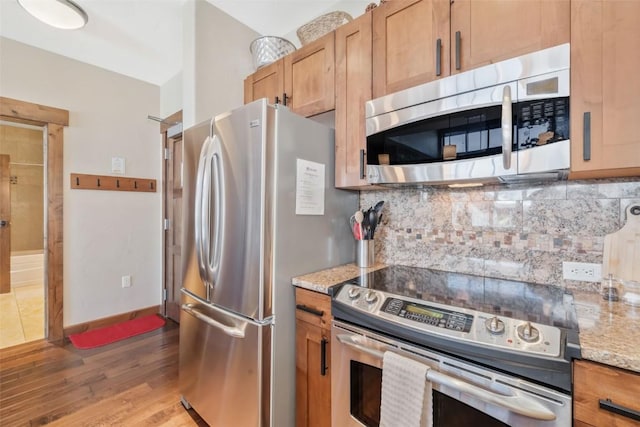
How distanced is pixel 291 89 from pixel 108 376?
8.26 feet

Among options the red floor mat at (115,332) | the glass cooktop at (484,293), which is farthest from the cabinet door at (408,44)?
the red floor mat at (115,332)

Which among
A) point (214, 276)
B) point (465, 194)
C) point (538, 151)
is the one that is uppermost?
point (538, 151)

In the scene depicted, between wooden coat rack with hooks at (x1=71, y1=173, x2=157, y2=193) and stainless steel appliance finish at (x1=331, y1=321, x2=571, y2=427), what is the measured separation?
301 cm

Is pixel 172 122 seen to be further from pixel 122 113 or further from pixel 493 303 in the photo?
pixel 493 303

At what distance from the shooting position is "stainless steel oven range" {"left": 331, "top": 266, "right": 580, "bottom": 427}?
77 centimetres

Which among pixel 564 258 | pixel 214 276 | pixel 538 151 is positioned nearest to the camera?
pixel 538 151

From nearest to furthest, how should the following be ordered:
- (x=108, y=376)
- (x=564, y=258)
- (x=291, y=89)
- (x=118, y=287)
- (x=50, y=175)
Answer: (x=564, y=258) → (x=291, y=89) → (x=108, y=376) → (x=50, y=175) → (x=118, y=287)

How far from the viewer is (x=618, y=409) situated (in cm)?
69

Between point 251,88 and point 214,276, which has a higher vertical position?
point 251,88

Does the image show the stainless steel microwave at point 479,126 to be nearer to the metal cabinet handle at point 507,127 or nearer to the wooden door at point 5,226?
the metal cabinet handle at point 507,127

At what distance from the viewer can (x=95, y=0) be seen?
202cm

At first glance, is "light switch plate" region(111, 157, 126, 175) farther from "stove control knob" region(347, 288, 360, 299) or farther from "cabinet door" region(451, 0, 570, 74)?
"cabinet door" region(451, 0, 570, 74)

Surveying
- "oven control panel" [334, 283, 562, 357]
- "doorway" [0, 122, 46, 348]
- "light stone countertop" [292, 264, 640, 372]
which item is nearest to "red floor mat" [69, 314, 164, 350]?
"doorway" [0, 122, 46, 348]

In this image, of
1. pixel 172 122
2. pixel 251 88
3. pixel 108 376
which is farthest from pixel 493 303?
pixel 172 122
